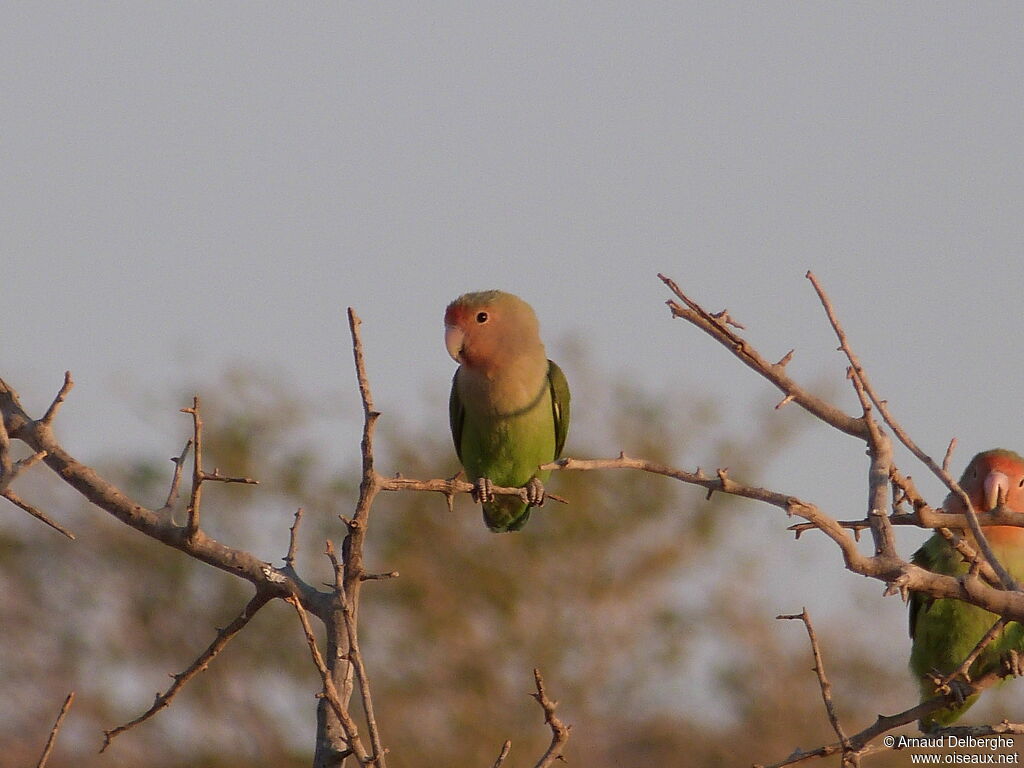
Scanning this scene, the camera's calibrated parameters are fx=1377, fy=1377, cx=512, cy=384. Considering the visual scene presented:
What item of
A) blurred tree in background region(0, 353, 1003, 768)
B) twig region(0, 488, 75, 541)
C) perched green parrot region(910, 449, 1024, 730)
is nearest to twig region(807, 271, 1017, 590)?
twig region(0, 488, 75, 541)

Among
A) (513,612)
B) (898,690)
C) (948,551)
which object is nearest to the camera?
(948,551)

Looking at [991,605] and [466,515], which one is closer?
[991,605]

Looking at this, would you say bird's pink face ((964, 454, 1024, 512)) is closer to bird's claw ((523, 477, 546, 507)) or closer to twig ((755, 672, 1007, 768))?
bird's claw ((523, 477, 546, 507))

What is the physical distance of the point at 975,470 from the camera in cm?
756

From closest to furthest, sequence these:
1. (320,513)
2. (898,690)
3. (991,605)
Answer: (991,605)
(898,690)
(320,513)

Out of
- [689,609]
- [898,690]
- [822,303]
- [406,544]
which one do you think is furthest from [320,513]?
[822,303]

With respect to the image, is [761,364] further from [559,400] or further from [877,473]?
[559,400]

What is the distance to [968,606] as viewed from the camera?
7188mm

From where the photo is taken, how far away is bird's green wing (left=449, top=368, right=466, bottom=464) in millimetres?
7855

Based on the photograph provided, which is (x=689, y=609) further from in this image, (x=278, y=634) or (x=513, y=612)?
(x=278, y=634)

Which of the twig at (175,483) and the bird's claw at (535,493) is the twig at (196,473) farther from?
the bird's claw at (535,493)

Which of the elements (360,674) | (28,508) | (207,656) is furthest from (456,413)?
(360,674)

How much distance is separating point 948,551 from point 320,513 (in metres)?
17.3

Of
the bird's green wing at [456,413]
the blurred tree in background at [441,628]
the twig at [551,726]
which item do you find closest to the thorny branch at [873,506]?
the twig at [551,726]
